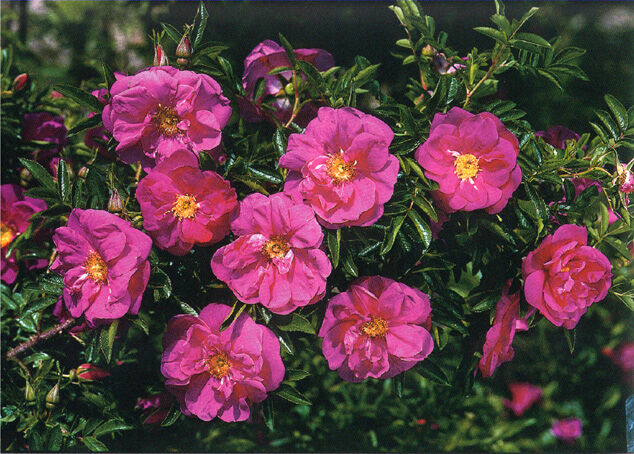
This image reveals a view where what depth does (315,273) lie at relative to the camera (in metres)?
0.99

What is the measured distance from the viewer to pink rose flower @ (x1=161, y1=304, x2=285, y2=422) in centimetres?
102

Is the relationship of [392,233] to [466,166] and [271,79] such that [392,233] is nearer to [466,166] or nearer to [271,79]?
[466,166]

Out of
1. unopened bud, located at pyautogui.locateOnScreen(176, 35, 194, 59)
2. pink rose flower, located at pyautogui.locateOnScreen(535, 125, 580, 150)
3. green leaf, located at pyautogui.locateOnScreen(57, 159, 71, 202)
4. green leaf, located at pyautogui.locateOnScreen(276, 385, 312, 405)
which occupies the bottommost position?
green leaf, located at pyautogui.locateOnScreen(276, 385, 312, 405)

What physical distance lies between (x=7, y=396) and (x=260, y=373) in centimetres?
64

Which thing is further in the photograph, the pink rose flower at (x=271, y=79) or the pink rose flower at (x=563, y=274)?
the pink rose flower at (x=271, y=79)

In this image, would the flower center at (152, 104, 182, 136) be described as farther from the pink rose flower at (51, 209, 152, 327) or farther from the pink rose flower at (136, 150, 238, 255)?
the pink rose flower at (51, 209, 152, 327)

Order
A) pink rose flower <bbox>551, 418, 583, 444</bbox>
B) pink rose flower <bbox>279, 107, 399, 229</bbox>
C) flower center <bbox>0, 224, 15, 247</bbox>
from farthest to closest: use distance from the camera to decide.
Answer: pink rose flower <bbox>551, 418, 583, 444</bbox> → flower center <bbox>0, 224, 15, 247</bbox> → pink rose flower <bbox>279, 107, 399, 229</bbox>

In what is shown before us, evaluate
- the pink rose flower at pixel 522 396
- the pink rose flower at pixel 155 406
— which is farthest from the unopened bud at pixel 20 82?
the pink rose flower at pixel 522 396

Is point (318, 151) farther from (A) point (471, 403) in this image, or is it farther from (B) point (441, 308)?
(A) point (471, 403)

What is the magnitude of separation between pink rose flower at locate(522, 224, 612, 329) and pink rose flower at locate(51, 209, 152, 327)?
2.13 feet

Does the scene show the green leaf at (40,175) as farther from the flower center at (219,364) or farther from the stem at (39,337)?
the flower center at (219,364)

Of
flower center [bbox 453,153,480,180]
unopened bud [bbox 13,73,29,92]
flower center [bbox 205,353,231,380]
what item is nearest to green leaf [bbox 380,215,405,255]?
flower center [bbox 453,153,480,180]

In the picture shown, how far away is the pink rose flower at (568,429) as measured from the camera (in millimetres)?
→ 2203

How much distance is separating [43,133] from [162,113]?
57 centimetres
